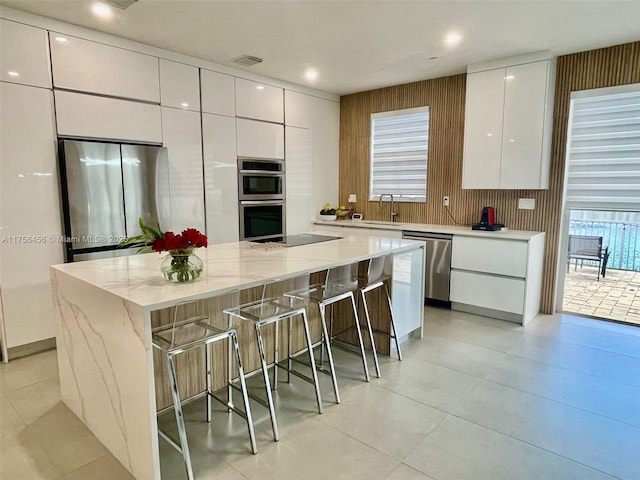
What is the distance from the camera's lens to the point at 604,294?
4.32 meters

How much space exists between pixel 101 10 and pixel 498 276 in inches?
164

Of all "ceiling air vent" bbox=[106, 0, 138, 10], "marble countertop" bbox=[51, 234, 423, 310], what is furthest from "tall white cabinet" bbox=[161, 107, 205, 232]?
"marble countertop" bbox=[51, 234, 423, 310]

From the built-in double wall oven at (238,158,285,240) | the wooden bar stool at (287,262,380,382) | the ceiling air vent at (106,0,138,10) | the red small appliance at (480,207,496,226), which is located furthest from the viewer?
the built-in double wall oven at (238,158,285,240)

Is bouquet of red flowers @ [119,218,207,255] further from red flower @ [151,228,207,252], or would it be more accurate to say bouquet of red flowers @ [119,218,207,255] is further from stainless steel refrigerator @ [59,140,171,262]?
stainless steel refrigerator @ [59,140,171,262]

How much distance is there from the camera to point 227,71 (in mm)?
4340

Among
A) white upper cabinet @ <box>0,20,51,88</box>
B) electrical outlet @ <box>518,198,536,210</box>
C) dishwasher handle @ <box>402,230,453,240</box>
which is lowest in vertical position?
dishwasher handle @ <box>402,230,453,240</box>

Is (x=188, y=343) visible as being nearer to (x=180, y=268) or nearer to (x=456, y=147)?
(x=180, y=268)

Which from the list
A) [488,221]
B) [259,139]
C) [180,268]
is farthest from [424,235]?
[180,268]

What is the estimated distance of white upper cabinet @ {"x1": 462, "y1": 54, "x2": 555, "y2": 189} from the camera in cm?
389

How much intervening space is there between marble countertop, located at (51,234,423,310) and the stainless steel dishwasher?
119 cm

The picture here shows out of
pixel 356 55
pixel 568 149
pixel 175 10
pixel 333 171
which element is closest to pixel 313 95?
pixel 333 171

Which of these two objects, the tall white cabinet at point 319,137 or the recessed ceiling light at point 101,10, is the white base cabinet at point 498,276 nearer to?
the tall white cabinet at point 319,137

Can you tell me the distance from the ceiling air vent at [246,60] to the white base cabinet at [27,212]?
1.77 meters

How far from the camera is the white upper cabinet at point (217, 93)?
4156 millimetres
